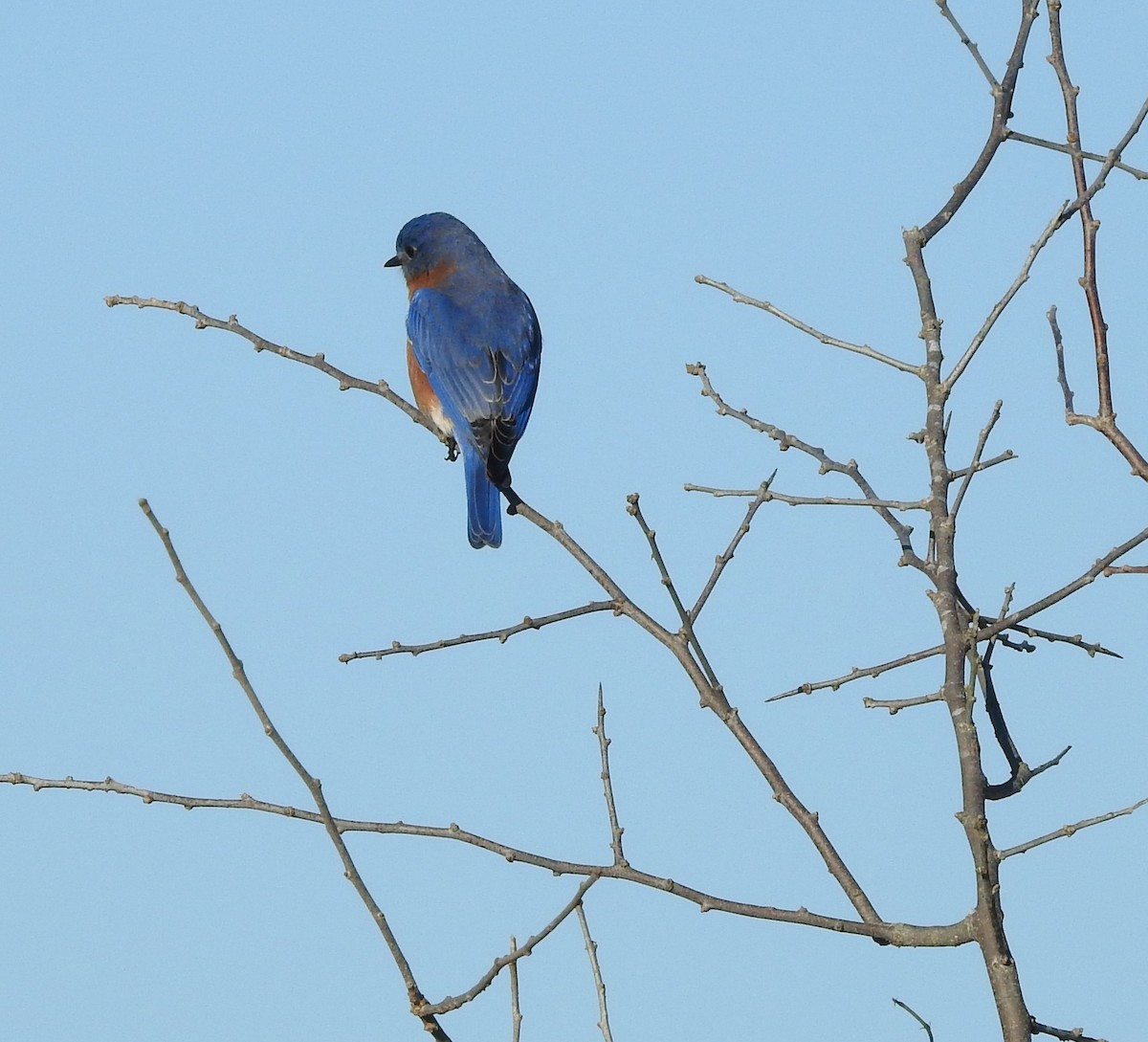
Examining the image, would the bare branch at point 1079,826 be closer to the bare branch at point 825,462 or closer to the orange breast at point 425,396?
the bare branch at point 825,462

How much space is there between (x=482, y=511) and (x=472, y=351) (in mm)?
926

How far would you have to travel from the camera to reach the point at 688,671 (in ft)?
10.9

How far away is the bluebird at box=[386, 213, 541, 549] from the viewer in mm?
6828

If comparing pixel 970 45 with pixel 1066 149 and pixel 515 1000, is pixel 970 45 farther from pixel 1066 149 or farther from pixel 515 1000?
pixel 515 1000

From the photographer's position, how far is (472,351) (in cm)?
729

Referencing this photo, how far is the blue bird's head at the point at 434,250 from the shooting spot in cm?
816

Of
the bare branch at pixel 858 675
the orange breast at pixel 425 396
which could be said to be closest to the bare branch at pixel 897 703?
the bare branch at pixel 858 675

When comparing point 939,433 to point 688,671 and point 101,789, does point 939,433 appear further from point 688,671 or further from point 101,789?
point 101,789

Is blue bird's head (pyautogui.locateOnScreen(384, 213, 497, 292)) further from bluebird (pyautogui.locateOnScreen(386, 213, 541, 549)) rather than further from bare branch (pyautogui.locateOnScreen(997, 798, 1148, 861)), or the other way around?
bare branch (pyautogui.locateOnScreen(997, 798, 1148, 861))

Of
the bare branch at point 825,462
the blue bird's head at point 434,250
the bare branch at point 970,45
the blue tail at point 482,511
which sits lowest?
the bare branch at point 825,462

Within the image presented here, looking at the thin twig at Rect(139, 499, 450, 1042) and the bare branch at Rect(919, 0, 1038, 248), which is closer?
the thin twig at Rect(139, 499, 450, 1042)

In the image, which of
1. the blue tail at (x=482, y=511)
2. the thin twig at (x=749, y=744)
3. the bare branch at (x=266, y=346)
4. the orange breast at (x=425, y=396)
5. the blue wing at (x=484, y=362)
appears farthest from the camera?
the orange breast at (x=425, y=396)

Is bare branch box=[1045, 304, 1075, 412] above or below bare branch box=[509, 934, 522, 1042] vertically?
above

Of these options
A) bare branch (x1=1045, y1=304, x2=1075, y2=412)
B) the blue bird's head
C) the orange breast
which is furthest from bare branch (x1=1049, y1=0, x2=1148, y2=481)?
the blue bird's head
